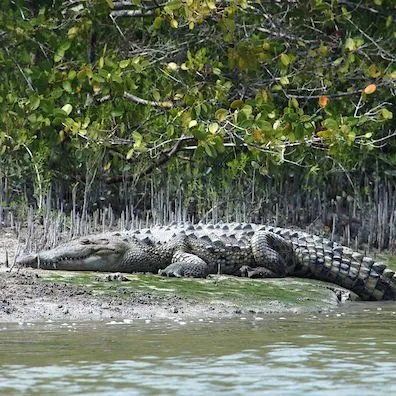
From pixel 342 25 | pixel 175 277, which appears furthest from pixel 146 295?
pixel 342 25

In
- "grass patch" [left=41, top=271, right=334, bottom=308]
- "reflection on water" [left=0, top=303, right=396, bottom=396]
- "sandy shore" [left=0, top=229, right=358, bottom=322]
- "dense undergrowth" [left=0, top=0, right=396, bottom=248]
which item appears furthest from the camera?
"dense undergrowth" [left=0, top=0, right=396, bottom=248]

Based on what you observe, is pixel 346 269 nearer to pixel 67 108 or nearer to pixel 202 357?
pixel 67 108

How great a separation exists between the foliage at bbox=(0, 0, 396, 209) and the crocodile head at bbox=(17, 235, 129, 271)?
1330 mm

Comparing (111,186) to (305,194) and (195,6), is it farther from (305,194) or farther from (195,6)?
(195,6)

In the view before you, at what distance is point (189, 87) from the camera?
1214cm

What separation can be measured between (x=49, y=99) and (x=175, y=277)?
8.70 feet

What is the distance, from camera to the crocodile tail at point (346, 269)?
10461 millimetres

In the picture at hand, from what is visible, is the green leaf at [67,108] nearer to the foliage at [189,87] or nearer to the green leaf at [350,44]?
the foliage at [189,87]

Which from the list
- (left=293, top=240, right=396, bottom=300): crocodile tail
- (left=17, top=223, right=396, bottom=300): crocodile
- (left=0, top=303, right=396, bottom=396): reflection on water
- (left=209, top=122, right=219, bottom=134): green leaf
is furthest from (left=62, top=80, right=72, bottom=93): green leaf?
(left=0, top=303, right=396, bottom=396): reflection on water

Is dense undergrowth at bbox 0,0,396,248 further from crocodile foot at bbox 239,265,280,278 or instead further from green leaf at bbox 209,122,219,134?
crocodile foot at bbox 239,265,280,278

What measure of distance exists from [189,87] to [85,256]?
104 inches

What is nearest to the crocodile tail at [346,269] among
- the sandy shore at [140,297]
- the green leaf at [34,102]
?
the sandy shore at [140,297]

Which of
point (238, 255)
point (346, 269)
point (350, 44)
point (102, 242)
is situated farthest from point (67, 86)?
point (346, 269)

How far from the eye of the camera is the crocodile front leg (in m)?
9.95
